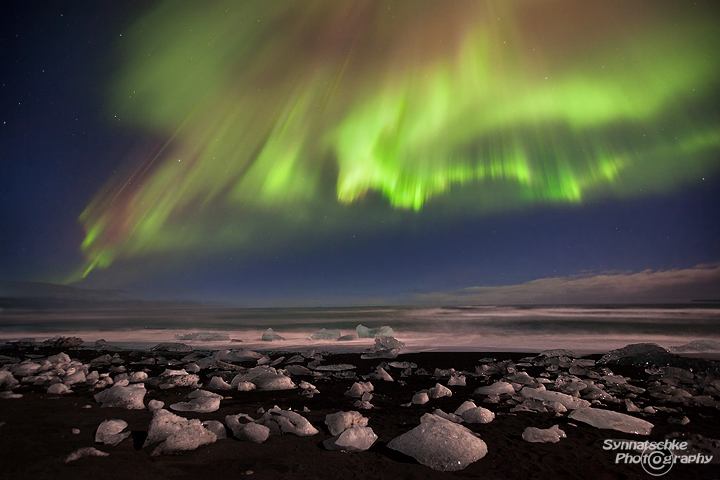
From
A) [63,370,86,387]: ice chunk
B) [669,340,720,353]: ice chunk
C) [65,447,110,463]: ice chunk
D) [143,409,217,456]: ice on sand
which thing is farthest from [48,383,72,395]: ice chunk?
[669,340,720,353]: ice chunk

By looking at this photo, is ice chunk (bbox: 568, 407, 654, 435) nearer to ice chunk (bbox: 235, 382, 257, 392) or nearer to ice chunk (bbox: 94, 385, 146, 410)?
ice chunk (bbox: 235, 382, 257, 392)

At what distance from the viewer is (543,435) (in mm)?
3436

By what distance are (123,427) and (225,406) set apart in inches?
51.4

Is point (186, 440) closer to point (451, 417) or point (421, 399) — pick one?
point (451, 417)

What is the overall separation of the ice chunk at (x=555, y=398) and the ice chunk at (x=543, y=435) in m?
1.13

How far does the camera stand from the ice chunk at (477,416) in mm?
3976

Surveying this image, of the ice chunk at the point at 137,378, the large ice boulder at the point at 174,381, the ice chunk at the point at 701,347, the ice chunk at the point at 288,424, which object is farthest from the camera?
the ice chunk at the point at 701,347

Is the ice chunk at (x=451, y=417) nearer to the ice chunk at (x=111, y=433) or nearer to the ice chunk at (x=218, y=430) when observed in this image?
the ice chunk at (x=218, y=430)

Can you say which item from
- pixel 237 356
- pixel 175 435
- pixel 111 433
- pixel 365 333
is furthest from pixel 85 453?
pixel 365 333

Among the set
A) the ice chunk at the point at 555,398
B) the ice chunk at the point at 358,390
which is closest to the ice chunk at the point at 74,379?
the ice chunk at the point at 358,390

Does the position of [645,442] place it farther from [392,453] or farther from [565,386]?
[392,453]

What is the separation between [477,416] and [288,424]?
7.23 feet

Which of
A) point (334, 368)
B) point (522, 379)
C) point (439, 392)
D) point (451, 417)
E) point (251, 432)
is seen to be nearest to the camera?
point (251, 432)

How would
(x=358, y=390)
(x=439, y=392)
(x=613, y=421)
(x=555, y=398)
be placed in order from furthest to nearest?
(x=358, y=390) < (x=439, y=392) < (x=555, y=398) < (x=613, y=421)
